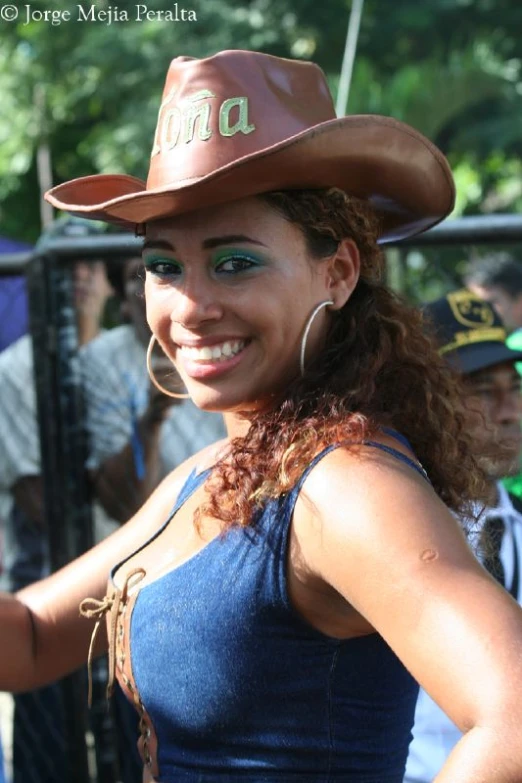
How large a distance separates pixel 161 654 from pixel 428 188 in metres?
0.83

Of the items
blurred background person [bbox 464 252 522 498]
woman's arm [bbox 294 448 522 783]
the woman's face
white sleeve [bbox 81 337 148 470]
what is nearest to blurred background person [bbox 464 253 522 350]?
blurred background person [bbox 464 252 522 498]

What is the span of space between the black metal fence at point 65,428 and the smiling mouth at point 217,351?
1.70 m

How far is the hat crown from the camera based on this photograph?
171cm

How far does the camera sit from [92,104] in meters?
13.7

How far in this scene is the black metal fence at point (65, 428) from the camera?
3.45 m

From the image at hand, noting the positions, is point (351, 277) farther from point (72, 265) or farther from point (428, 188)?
point (72, 265)

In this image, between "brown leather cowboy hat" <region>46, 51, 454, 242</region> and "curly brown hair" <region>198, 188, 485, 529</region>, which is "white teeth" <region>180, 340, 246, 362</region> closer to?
"curly brown hair" <region>198, 188, 485, 529</region>

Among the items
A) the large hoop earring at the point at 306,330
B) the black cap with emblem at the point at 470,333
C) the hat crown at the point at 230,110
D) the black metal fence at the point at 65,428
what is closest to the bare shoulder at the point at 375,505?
the large hoop earring at the point at 306,330

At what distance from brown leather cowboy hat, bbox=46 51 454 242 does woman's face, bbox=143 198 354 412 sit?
0.04 m

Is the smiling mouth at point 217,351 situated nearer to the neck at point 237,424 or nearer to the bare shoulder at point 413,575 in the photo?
the neck at point 237,424

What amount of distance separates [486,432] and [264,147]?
31.9 inches

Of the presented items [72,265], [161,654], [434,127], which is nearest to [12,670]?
[161,654]

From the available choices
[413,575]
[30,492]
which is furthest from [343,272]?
[30,492]

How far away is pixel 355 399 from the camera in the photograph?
5.39ft
